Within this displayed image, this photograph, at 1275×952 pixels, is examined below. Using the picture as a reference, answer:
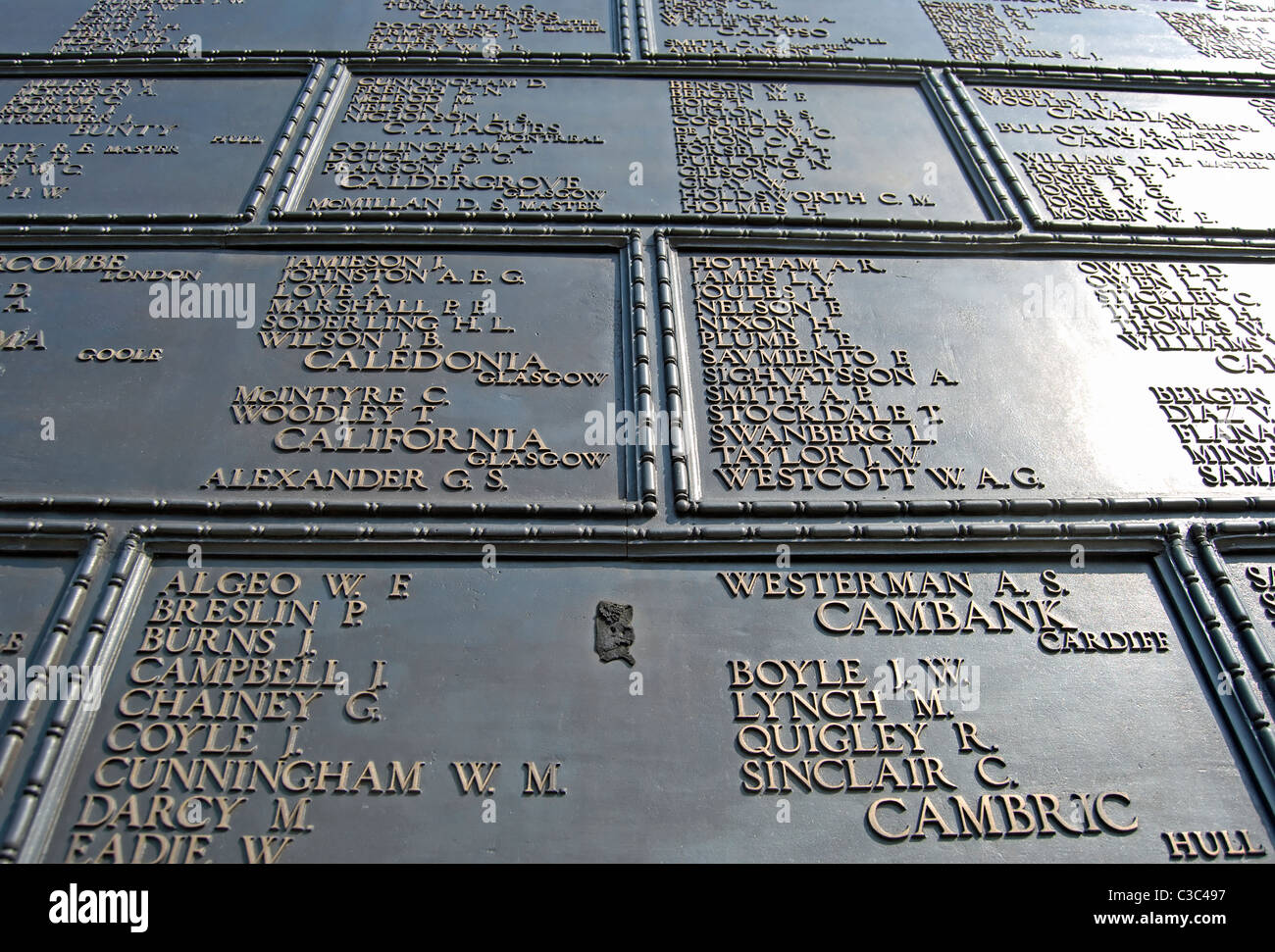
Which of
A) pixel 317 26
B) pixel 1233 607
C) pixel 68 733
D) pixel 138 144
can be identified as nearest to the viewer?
pixel 68 733

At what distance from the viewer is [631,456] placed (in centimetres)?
497

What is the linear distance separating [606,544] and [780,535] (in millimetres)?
848

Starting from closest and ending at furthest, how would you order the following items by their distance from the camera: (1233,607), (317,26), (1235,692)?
(1235,692), (1233,607), (317,26)

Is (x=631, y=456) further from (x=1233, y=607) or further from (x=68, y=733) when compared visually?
(x=1233, y=607)

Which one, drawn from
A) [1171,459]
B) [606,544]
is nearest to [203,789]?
[606,544]

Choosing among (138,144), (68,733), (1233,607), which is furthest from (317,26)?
(1233,607)

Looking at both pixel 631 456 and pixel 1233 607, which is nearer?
pixel 1233 607

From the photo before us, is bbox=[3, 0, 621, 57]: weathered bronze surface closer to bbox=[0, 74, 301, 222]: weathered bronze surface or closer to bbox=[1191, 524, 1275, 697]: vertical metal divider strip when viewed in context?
bbox=[0, 74, 301, 222]: weathered bronze surface

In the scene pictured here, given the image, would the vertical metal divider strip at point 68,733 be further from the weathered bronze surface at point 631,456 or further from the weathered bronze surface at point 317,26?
the weathered bronze surface at point 317,26

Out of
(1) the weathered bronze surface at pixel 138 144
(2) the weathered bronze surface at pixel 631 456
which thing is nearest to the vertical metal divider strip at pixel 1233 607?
(2) the weathered bronze surface at pixel 631 456

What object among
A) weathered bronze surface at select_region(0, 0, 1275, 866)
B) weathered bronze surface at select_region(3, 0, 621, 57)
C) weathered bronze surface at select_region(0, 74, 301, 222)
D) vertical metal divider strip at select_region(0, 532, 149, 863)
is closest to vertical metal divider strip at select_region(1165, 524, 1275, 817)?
weathered bronze surface at select_region(0, 0, 1275, 866)

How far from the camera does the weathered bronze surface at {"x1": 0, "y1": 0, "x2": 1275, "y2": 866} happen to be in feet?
12.5

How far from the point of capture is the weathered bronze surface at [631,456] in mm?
3805

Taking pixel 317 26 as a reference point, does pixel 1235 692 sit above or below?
below
